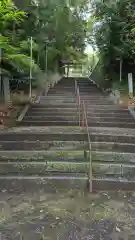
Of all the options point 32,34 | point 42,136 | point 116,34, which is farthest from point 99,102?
point 42,136

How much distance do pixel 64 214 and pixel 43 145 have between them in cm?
268

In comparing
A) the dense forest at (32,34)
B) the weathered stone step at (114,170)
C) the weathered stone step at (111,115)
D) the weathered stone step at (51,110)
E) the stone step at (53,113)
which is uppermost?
the dense forest at (32,34)

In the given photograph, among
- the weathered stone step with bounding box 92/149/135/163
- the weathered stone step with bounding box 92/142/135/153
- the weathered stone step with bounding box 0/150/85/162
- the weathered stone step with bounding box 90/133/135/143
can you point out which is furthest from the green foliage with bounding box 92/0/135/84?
the weathered stone step with bounding box 0/150/85/162

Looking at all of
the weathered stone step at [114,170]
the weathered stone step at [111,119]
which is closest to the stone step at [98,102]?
the weathered stone step at [111,119]

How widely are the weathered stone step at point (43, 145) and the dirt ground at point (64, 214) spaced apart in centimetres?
158

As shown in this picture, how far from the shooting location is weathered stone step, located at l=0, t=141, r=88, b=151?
648 cm

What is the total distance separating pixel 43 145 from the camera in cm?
656

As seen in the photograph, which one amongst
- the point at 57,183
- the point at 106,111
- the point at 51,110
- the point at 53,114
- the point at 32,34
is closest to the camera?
the point at 57,183

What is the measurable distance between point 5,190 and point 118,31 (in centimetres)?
1063

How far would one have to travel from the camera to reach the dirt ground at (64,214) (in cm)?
354

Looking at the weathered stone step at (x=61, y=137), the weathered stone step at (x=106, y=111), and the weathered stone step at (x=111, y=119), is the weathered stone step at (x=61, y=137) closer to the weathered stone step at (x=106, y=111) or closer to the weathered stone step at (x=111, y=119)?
the weathered stone step at (x=111, y=119)

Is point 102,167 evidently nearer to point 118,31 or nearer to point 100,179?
point 100,179

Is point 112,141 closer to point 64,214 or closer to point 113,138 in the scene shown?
point 113,138

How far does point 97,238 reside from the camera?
3.44 meters
